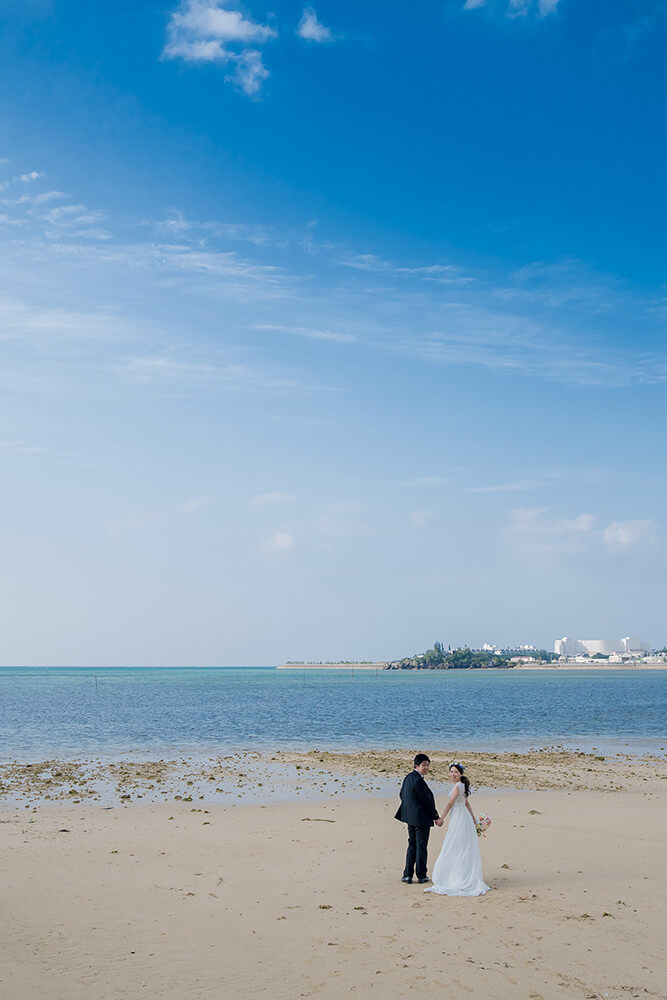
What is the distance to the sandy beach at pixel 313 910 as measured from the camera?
10594 millimetres

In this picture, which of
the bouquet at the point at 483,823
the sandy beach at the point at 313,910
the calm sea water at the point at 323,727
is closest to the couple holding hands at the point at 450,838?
the bouquet at the point at 483,823

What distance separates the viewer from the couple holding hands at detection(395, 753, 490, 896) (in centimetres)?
1451

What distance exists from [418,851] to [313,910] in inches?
105

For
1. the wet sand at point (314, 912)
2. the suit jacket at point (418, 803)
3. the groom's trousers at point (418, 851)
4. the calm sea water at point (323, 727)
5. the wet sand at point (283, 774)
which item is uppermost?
the suit jacket at point (418, 803)

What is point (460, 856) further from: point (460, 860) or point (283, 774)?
point (283, 774)

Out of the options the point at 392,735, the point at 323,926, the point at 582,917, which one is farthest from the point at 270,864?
the point at 392,735

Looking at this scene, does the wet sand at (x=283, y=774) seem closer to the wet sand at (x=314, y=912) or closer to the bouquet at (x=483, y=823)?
the wet sand at (x=314, y=912)

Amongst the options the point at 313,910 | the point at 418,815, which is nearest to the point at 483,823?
the point at 418,815

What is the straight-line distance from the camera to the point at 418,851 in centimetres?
1549

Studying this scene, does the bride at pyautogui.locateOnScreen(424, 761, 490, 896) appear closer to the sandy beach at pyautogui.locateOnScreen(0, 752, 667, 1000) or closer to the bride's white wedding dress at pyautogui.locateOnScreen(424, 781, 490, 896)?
the bride's white wedding dress at pyautogui.locateOnScreen(424, 781, 490, 896)

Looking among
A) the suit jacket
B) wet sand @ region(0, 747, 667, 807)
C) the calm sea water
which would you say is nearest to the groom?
the suit jacket

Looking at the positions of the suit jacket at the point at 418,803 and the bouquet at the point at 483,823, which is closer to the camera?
the bouquet at the point at 483,823

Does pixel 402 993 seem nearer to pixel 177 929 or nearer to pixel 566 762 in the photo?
pixel 177 929

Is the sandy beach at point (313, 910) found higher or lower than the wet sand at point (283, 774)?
higher
